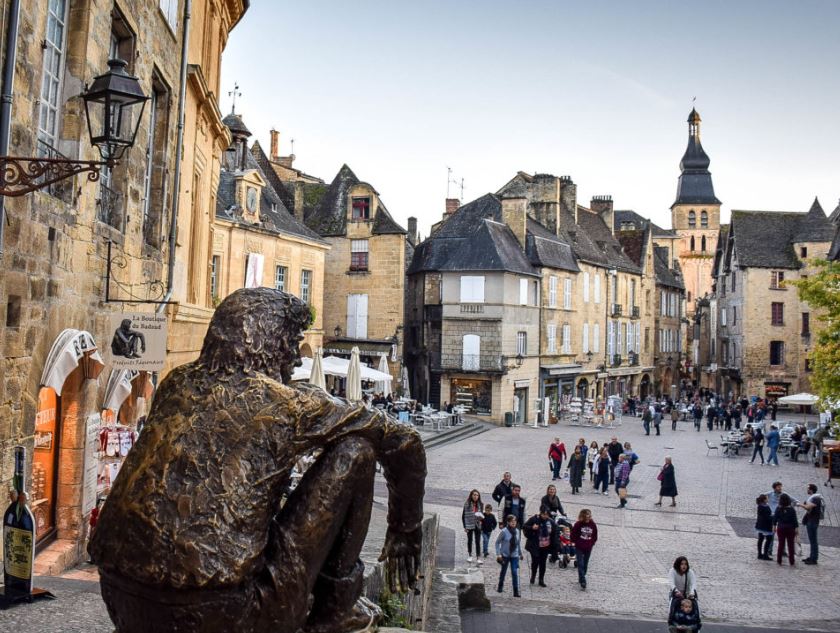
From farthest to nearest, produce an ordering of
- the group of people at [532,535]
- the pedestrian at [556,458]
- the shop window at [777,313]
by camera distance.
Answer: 1. the shop window at [777,313]
2. the pedestrian at [556,458]
3. the group of people at [532,535]

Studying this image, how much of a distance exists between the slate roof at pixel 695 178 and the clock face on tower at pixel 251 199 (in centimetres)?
7034

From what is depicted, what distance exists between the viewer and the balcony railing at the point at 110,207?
862 centimetres

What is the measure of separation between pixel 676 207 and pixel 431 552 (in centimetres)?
8536

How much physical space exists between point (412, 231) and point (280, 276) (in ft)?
50.7

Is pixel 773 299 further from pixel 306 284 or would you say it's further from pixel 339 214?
pixel 306 284

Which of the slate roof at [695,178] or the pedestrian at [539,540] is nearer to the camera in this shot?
the pedestrian at [539,540]

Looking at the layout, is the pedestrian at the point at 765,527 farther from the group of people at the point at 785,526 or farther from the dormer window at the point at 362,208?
the dormer window at the point at 362,208

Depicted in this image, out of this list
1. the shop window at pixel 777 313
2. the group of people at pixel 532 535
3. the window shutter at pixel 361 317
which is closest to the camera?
the group of people at pixel 532 535

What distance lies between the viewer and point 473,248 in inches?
1379

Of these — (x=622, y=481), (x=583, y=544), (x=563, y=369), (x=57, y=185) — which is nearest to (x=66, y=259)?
(x=57, y=185)

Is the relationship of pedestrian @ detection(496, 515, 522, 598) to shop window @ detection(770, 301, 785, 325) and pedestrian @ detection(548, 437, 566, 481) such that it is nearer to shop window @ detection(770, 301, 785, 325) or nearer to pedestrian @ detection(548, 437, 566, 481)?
pedestrian @ detection(548, 437, 566, 481)

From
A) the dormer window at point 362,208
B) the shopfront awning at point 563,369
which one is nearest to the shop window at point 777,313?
the shopfront awning at point 563,369

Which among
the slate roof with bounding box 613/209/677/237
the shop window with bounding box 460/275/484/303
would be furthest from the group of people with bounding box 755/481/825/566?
the slate roof with bounding box 613/209/677/237

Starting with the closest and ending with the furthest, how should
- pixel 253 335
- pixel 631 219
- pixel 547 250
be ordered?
pixel 253 335
pixel 547 250
pixel 631 219
